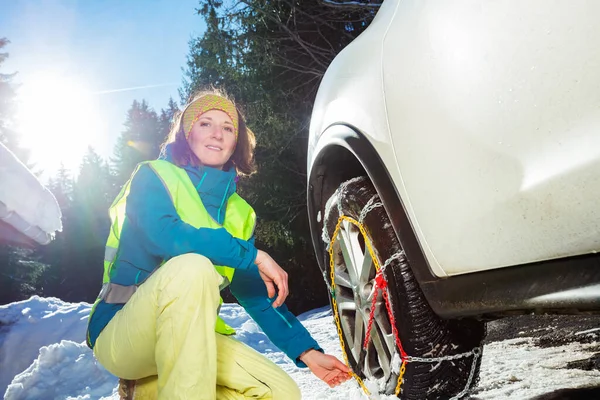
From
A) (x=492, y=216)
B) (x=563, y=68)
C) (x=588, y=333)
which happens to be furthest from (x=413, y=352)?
(x=588, y=333)

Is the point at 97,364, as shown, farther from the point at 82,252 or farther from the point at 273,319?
the point at 82,252

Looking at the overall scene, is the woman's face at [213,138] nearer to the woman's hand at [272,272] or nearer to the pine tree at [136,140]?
the woman's hand at [272,272]

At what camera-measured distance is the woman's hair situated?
1719 millimetres

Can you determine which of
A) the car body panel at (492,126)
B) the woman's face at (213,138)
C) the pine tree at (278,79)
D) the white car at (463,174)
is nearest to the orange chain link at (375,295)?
the white car at (463,174)

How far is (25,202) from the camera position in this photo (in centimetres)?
439

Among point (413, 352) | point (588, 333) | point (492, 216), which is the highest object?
point (492, 216)

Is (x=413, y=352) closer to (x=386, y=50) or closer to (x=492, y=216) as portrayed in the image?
(x=492, y=216)

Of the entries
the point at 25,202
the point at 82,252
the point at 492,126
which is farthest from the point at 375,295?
the point at 82,252

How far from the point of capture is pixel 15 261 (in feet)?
46.8

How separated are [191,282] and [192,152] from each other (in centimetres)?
66

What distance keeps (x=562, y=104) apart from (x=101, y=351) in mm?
1386

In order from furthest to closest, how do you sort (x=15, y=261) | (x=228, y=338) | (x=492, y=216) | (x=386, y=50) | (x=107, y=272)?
1. (x=15, y=261)
2. (x=228, y=338)
3. (x=107, y=272)
4. (x=386, y=50)
5. (x=492, y=216)

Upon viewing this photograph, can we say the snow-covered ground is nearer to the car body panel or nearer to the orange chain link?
the orange chain link

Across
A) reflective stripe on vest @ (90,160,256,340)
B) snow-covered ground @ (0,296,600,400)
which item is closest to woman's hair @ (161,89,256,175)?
reflective stripe on vest @ (90,160,256,340)
